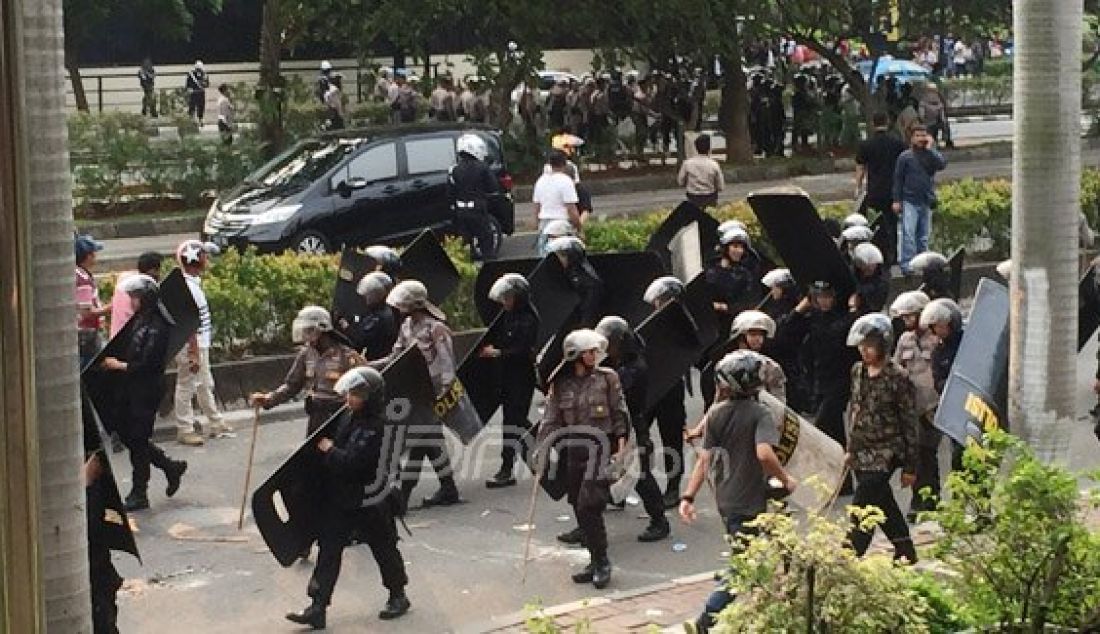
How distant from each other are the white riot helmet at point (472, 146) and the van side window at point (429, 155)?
12 cm

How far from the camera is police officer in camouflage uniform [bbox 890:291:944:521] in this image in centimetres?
1054

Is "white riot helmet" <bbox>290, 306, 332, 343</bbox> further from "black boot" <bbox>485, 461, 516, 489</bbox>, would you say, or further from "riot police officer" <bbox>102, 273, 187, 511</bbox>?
"black boot" <bbox>485, 461, 516, 489</bbox>

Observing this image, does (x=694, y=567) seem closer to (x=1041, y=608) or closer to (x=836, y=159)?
(x=1041, y=608)

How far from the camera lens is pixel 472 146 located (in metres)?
20.3

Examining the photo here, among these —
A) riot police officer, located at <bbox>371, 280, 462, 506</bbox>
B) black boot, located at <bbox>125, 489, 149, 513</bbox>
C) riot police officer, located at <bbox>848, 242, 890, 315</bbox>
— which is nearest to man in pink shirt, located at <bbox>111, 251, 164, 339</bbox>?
black boot, located at <bbox>125, 489, 149, 513</bbox>

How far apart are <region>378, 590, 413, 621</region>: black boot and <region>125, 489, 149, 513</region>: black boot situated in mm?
2531

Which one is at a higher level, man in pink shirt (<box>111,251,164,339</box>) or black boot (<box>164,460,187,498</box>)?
man in pink shirt (<box>111,251,164,339</box>)

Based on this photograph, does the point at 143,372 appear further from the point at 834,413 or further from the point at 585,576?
the point at 834,413

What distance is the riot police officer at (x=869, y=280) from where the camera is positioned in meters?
12.2

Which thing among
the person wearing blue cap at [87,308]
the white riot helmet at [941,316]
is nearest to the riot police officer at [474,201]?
the person wearing blue cap at [87,308]

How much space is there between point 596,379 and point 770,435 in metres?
1.35

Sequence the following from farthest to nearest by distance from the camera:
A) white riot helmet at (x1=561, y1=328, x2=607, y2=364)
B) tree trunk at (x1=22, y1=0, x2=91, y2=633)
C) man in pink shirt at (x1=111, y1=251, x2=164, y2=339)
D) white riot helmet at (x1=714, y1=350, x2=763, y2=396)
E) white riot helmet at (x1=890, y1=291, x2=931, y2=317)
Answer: man in pink shirt at (x1=111, y1=251, x2=164, y2=339) → white riot helmet at (x1=890, y1=291, x2=931, y2=317) → white riot helmet at (x1=561, y1=328, x2=607, y2=364) → white riot helmet at (x1=714, y1=350, x2=763, y2=396) → tree trunk at (x1=22, y1=0, x2=91, y2=633)

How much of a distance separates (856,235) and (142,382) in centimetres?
523

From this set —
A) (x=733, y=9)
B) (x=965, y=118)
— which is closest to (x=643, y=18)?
(x=733, y=9)
